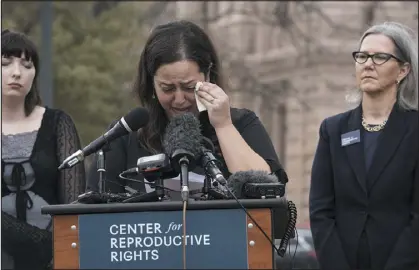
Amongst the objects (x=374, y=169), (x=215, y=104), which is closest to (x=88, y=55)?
(x=374, y=169)

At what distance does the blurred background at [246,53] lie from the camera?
84.7 ft

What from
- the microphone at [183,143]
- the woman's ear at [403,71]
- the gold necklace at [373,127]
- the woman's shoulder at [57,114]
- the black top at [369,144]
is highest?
the woman's ear at [403,71]

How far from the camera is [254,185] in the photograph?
16.9ft

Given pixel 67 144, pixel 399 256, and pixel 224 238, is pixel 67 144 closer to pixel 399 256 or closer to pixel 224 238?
pixel 399 256

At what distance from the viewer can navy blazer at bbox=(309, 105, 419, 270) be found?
6.88 m

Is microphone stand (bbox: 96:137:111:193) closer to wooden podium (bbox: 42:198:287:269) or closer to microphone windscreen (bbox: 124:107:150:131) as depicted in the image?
microphone windscreen (bbox: 124:107:150:131)

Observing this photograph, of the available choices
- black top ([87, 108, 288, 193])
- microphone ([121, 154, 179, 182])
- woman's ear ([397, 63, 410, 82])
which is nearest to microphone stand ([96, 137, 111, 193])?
microphone ([121, 154, 179, 182])

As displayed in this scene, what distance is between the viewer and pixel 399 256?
682 cm

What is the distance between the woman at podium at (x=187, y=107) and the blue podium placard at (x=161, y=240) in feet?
2.87

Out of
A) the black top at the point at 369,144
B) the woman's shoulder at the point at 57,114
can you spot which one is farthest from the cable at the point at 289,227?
the woman's shoulder at the point at 57,114

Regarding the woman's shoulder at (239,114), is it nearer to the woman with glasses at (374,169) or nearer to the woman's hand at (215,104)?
the woman's hand at (215,104)

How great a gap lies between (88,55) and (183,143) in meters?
21.2

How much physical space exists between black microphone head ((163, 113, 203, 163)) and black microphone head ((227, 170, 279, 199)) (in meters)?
0.17

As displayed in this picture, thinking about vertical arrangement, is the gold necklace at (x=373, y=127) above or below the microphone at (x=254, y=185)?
above
